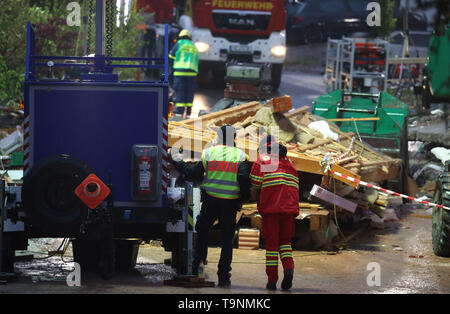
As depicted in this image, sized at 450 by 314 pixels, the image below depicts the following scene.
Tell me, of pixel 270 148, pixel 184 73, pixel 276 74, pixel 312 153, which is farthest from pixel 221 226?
pixel 276 74

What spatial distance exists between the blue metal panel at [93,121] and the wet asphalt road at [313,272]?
1.35 m

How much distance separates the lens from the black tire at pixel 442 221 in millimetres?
11656

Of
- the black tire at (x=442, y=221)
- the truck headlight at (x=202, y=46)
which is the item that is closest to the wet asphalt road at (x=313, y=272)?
the black tire at (x=442, y=221)

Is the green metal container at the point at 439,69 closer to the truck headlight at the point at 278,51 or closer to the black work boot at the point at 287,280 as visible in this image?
the black work boot at the point at 287,280

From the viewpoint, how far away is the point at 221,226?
31.7ft

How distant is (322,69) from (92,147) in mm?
24057

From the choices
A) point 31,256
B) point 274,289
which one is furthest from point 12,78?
point 274,289

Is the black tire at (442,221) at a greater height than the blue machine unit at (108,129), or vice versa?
the blue machine unit at (108,129)

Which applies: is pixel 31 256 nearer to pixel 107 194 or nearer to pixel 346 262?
pixel 107 194

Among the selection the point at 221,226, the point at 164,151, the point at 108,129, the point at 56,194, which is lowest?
the point at 221,226

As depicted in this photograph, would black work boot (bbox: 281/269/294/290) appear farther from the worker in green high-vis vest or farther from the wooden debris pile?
the worker in green high-vis vest

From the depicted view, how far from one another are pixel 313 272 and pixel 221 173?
87.3 inches

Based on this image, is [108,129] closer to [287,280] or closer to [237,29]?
[287,280]

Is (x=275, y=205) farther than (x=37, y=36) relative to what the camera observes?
No
